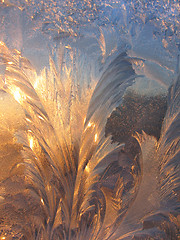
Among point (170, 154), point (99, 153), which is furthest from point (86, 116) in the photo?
point (170, 154)

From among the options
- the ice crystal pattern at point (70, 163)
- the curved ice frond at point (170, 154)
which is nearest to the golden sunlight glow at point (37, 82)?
the ice crystal pattern at point (70, 163)

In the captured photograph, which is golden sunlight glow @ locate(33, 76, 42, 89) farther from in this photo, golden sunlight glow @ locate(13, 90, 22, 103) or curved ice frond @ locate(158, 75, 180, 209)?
curved ice frond @ locate(158, 75, 180, 209)

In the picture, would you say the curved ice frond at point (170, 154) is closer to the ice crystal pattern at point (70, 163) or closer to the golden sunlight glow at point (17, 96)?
the ice crystal pattern at point (70, 163)

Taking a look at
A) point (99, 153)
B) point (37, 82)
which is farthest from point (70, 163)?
point (37, 82)

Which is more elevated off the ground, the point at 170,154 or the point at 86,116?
the point at 86,116

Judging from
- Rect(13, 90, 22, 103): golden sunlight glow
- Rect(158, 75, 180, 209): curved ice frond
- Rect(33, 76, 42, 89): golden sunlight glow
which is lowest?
Rect(158, 75, 180, 209): curved ice frond

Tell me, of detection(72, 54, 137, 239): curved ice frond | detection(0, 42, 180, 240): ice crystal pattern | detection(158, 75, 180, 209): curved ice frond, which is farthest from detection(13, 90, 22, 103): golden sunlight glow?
detection(158, 75, 180, 209): curved ice frond

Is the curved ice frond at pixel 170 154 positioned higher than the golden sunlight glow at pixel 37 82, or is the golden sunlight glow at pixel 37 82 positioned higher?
the golden sunlight glow at pixel 37 82

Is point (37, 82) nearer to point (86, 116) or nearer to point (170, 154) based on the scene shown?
point (86, 116)

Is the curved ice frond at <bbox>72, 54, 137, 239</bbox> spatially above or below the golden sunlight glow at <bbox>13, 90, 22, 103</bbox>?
below
